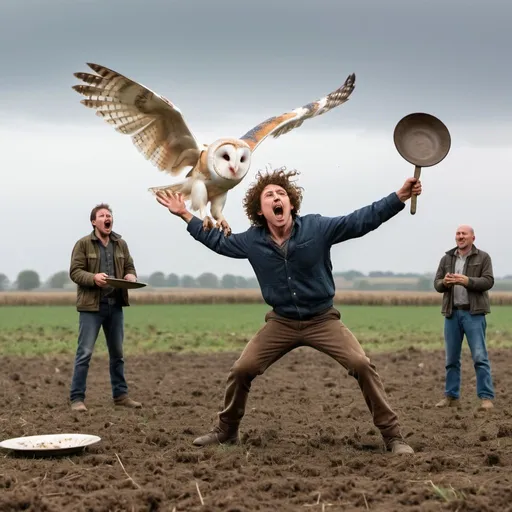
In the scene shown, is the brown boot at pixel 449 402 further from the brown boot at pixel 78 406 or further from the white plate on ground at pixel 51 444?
the white plate on ground at pixel 51 444

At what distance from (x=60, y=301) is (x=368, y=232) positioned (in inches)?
1770

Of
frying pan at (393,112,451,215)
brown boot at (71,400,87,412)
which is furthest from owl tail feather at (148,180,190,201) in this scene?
brown boot at (71,400,87,412)

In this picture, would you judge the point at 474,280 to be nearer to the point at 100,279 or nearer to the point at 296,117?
the point at 296,117

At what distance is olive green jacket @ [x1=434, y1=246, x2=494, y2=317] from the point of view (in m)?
10.3

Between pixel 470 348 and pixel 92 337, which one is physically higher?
pixel 92 337

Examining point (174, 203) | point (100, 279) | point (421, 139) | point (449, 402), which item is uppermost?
point (421, 139)

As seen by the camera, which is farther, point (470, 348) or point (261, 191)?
point (470, 348)

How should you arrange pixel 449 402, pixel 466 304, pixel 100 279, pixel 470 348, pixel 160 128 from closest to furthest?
1. pixel 160 128
2. pixel 100 279
3. pixel 466 304
4. pixel 470 348
5. pixel 449 402

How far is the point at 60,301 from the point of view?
50.5 metres

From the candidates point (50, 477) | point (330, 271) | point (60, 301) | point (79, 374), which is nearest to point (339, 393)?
point (79, 374)

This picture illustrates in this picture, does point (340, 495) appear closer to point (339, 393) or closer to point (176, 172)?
point (176, 172)

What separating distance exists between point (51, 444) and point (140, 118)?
3.06m

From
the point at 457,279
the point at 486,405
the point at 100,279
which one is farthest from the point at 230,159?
the point at 486,405

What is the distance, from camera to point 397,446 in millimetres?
7387
